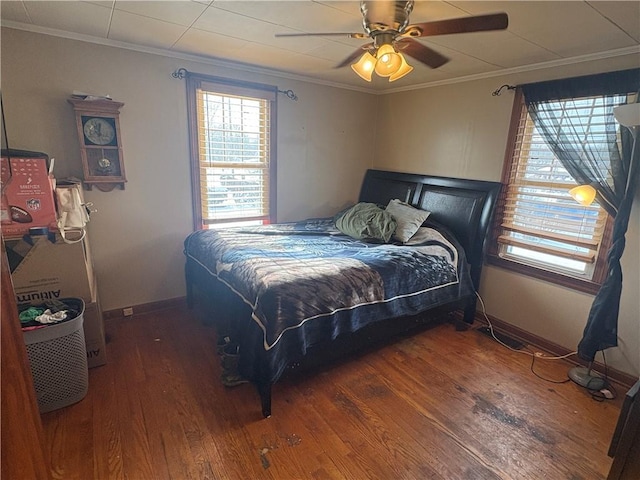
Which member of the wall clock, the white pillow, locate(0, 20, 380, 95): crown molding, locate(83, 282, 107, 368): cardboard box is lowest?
locate(83, 282, 107, 368): cardboard box

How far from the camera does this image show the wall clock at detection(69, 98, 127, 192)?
97.2 inches

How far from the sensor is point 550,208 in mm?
2721

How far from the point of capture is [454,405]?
212 centimetres

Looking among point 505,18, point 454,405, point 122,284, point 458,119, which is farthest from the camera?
point 458,119

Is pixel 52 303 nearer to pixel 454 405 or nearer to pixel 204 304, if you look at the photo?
pixel 204 304

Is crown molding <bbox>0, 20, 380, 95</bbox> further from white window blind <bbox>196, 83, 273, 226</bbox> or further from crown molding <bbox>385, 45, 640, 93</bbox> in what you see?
crown molding <bbox>385, 45, 640, 93</bbox>

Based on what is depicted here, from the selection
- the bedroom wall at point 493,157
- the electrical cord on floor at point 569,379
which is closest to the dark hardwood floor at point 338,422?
the electrical cord on floor at point 569,379

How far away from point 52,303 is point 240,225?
1.69m

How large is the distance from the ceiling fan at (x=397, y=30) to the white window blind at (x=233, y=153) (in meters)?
1.59

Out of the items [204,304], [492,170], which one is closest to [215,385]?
[204,304]

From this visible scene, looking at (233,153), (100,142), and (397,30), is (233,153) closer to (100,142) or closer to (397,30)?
Answer: (100,142)

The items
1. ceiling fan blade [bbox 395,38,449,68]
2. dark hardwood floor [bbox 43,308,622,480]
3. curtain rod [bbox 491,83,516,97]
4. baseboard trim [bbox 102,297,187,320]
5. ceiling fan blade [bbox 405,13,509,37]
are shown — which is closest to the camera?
ceiling fan blade [bbox 405,13,509,37]

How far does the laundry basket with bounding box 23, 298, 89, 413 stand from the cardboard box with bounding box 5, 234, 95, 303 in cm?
27

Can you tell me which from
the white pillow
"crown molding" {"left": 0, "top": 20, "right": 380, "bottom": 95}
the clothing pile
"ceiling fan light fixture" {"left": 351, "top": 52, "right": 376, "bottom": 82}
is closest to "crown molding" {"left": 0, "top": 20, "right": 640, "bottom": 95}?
"crown molding" {"left": 0, "top": 20, "right": 380, "bottom": 95}
